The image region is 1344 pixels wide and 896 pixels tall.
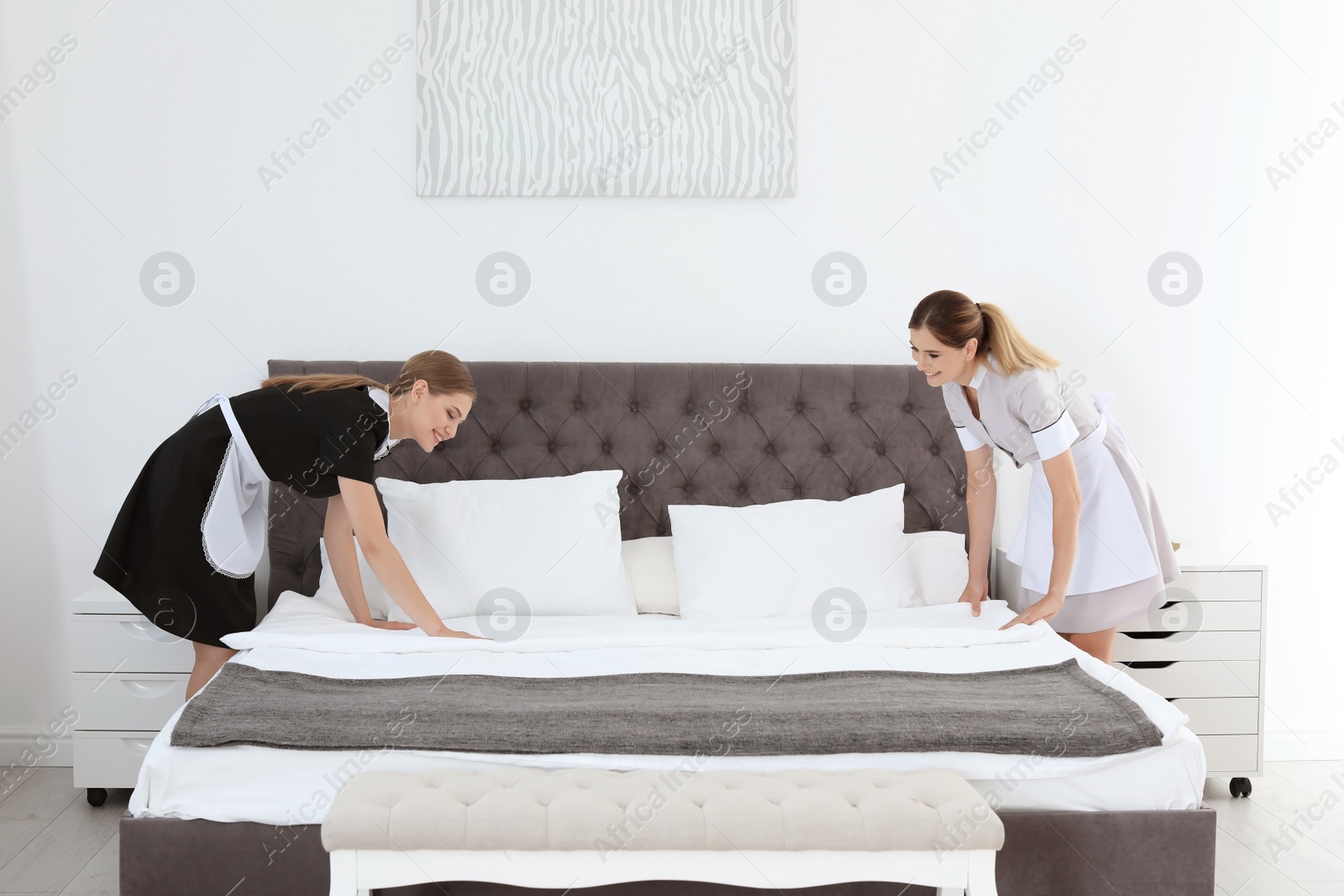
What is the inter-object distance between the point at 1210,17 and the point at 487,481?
262 cm

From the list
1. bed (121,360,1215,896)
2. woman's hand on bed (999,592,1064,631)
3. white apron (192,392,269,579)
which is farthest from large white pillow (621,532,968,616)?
white apron (192,392,269,579)

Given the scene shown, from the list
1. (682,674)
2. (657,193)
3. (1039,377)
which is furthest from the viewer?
(657,193)

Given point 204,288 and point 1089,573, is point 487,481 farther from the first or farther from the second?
point 1089,573

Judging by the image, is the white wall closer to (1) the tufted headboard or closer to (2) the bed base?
(1) the tufted headboard

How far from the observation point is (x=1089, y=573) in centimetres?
231

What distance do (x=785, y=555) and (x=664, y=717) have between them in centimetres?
90

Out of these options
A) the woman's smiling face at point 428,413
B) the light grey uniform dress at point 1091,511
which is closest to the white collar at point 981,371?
the light grey uniform dress at point 1091,511

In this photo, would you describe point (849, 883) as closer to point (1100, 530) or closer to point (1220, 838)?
point (1100, 530)

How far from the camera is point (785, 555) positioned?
2.50 metres

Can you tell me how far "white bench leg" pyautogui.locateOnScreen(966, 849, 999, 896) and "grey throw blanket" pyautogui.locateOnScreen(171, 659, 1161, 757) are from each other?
0.66 feet

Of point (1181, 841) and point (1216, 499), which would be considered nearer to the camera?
point (1181, 841)

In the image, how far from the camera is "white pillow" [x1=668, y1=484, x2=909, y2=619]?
2.45 metres

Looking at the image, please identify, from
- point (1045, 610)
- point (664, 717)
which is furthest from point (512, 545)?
point (1045, 610)

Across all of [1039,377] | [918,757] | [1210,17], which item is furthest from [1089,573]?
[1210,17]
